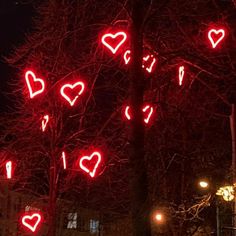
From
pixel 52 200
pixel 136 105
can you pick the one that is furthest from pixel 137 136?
pixel 52 200

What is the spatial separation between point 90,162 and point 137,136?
5.60 ft

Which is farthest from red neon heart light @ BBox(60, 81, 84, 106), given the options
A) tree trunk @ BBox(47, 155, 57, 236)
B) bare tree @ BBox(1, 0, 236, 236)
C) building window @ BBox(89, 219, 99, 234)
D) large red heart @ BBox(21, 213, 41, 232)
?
building window @ BBox(89, 219, 99, 234)

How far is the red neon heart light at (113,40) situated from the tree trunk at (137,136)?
1.55ft

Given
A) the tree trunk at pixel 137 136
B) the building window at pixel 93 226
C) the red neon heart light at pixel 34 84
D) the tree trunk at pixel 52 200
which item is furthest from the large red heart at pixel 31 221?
the building window at pixel 93 226

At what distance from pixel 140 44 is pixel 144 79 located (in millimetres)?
643

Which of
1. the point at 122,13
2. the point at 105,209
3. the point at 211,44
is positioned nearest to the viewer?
the point at 211,44

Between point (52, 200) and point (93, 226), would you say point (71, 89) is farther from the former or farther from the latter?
point (93, 226)

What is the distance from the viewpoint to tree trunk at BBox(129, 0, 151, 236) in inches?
368

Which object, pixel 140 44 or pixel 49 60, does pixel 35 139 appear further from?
pixel 140 44

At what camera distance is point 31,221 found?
653 inches

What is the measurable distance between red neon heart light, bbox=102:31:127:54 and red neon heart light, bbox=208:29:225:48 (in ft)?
5.51

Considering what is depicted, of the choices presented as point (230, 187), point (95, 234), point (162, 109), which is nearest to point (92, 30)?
point (162, 109)

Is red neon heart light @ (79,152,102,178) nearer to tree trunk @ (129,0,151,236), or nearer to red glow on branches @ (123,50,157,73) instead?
tree trunk @ (129,0,151,236)

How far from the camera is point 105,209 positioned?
93.3 feet
